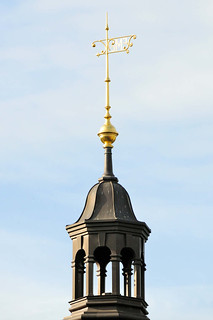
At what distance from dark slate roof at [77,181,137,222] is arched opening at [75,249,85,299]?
1600mm

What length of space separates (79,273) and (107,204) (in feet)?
11.1

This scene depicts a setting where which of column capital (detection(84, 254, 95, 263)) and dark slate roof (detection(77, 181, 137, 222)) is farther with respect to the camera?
dark slate roof (detection(77, 181, 137, 222))

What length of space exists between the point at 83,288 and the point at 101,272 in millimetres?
1369

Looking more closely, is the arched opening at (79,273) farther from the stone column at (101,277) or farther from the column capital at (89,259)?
the column capital at (89,259)

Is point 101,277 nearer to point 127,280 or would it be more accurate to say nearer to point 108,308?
point 127,280

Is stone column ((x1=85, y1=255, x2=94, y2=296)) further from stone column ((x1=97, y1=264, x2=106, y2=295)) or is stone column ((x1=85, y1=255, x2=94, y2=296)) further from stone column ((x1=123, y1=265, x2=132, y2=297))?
stone column ((x1=123, y1=265, x2=132, y2=297))

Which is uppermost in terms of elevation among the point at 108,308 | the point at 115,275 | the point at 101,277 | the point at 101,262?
the point at 101,262

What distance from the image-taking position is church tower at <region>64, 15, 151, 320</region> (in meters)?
68.2

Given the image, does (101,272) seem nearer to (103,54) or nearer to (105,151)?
(105,151)

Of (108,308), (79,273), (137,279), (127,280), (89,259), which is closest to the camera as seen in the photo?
(108,308)

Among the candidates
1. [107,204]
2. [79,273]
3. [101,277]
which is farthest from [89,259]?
[107,204]

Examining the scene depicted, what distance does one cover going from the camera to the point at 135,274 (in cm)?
6950

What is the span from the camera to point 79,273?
230ft

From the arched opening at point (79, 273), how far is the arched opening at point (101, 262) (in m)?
0.70
